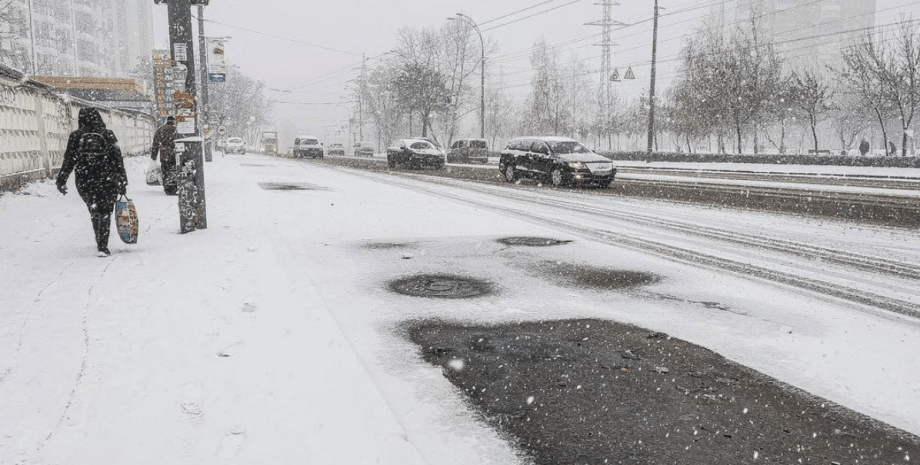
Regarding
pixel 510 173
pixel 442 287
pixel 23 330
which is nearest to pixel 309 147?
pixel 510 173

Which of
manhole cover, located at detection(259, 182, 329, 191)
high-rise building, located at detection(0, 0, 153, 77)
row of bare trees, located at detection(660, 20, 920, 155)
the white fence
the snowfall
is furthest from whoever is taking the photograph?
high-rise building, located at detection(0, 0, 153, 77)

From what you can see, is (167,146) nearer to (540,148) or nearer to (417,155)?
(540,148)

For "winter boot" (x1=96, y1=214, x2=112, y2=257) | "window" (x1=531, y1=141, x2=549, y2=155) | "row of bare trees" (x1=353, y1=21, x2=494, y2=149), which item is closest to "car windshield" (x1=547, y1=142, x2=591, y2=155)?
"window" (x1=531, y1=141, x2=549, y2=155)

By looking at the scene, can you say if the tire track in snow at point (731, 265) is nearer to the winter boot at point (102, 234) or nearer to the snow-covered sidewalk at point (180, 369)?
the snow-covered sidewalk at point (180, 369)

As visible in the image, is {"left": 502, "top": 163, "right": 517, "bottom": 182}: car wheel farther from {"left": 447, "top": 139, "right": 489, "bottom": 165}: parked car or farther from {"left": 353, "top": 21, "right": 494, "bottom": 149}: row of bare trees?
{"left": 353, "top": 21, "right": 494, "bottom": 149}: row of bare trees

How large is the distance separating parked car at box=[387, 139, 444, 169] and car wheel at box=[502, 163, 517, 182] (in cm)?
930

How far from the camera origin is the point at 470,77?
68375mm

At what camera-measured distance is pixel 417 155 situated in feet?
101

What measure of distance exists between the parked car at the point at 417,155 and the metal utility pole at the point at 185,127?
2150cm

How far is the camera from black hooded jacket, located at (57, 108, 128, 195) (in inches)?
288

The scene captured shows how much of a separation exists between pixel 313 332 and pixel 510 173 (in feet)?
57.0

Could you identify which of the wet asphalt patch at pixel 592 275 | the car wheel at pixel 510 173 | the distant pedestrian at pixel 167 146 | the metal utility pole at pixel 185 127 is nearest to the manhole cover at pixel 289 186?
the distant pedestrian at pixel 167 146

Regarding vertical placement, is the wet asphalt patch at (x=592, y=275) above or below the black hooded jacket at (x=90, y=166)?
below

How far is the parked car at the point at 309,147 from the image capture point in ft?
159
